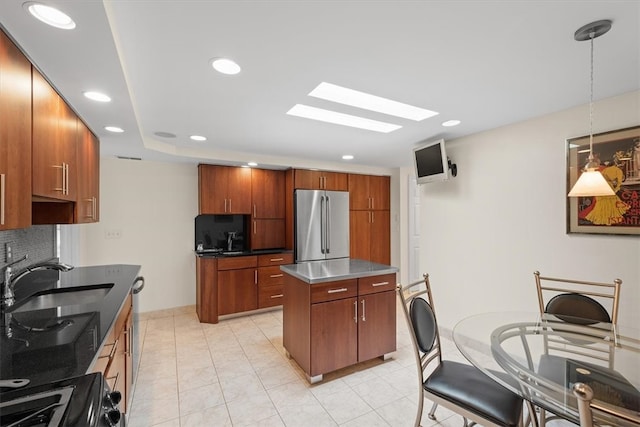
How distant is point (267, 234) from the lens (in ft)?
15.0

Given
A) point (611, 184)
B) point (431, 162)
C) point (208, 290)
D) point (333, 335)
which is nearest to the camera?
point (611, 184)

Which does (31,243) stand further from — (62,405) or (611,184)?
(611,184)

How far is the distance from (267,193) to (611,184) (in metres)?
3.92

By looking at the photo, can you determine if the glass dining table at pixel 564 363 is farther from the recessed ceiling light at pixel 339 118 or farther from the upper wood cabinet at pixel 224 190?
the upper wood cabinet at pixel 224 190

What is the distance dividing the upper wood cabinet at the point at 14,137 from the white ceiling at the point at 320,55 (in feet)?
0.42

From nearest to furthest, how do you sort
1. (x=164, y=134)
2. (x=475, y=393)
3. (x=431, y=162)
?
(x=475, y=393) → (x=164, y=134) → (x=431, y=162)

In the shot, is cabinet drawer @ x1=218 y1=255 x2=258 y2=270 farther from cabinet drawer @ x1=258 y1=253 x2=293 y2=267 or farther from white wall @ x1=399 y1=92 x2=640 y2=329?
white wall @ x1=399 y1=92 x2=640 y2=329

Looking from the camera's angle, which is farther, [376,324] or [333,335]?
[376,324]

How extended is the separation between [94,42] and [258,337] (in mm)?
3100

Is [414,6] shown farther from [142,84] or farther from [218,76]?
[142,84]

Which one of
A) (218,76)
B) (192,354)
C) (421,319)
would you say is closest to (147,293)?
(192,354)

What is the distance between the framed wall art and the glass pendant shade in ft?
2.89

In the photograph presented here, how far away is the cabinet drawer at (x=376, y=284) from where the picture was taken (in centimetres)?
257

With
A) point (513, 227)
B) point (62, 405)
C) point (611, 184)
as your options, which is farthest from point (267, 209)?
point (611, 184)
